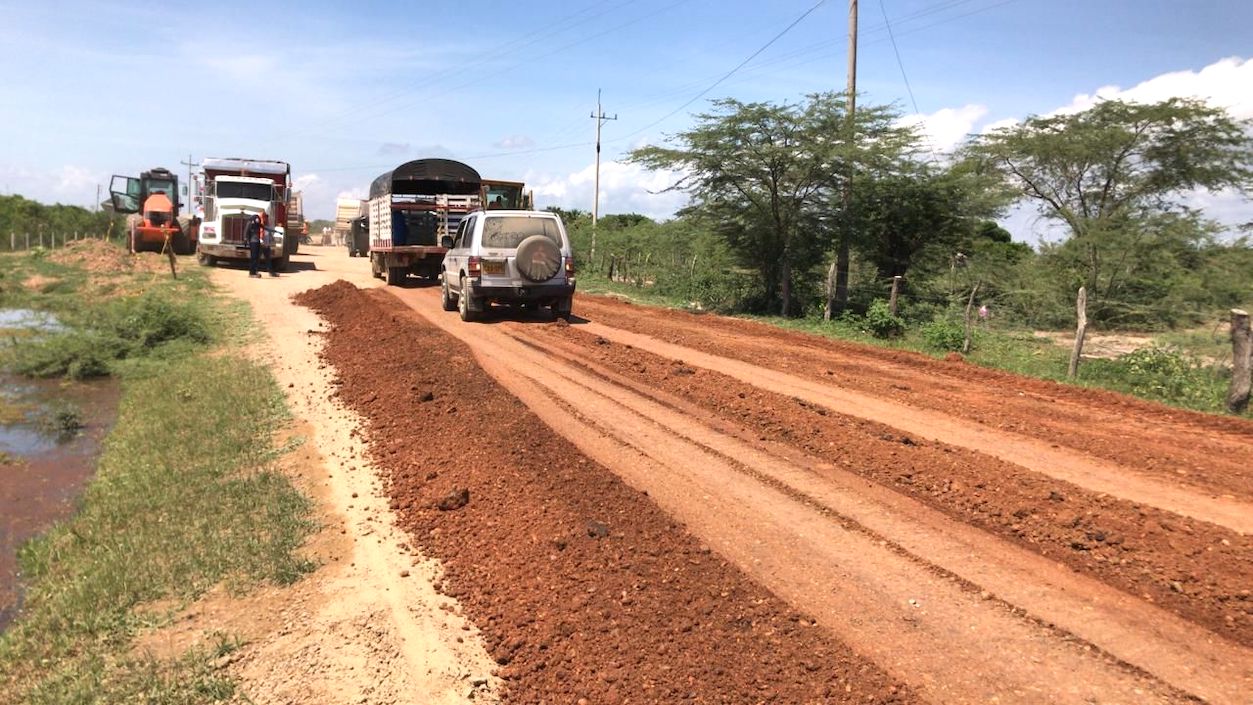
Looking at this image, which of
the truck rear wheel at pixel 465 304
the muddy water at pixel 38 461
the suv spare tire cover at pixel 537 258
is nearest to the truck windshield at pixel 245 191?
the muddy water at pixel 38 461

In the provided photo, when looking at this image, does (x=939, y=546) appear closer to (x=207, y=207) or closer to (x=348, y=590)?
(x=348, y=590)

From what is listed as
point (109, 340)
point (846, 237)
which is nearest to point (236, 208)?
point (109, 340)

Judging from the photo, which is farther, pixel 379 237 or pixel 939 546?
pixel 379 237

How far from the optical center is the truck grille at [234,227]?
26.3 meters

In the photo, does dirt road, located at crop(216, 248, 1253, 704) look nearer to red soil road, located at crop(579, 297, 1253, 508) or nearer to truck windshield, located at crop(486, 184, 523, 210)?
red soil road, located at crop(579, 297, 1253, 508)

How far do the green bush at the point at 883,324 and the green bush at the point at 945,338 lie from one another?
1077 mm

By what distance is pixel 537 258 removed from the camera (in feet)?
47.3

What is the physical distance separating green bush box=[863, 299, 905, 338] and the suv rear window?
7526 millimetres

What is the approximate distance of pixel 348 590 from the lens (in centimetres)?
461

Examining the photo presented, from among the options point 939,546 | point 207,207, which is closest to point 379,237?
point 207,207

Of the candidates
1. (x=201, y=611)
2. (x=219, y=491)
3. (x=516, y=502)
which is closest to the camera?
(x=201, y=611)

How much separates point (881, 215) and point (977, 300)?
432 cm

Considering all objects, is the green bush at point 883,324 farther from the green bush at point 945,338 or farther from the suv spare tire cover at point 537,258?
the suv spare tire cover at point 537,258

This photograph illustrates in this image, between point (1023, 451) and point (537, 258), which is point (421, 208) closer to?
point (537, 258)
